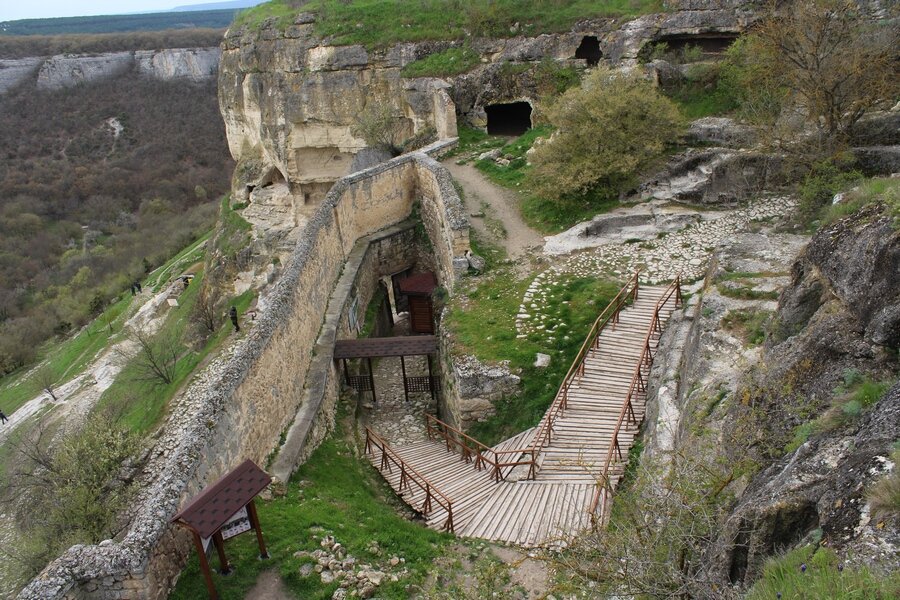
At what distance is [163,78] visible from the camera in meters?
77.2

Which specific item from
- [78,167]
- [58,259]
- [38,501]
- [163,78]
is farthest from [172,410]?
[163,78]

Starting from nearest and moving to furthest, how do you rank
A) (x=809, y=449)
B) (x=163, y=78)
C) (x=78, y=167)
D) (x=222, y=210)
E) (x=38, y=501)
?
(x=809, y=449), (x=38, y=501), (x=222, y=210), (x=78, y=167), (x=163, y=78)

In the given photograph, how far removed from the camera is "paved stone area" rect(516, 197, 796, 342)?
12.3 m

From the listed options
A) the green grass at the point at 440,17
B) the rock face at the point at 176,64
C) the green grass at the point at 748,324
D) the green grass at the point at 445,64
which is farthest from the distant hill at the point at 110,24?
the green grass at the point at 748,324

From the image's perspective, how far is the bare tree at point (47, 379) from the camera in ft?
82.1

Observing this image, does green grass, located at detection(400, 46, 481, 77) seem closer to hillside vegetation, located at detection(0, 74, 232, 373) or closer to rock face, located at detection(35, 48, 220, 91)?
hillside vegetation, located at detection(0, 74, 232, 373)

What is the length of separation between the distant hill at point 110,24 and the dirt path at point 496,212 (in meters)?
101

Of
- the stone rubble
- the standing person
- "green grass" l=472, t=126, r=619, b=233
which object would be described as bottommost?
the standing person

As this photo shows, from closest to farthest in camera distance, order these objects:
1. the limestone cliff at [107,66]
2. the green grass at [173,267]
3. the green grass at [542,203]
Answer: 1. the green grass at [542,203]
2. the green grass at [173,267]
3. the limestone cliff at [107,66]

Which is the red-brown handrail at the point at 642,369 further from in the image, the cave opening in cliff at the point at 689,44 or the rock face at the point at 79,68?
the rock face at the point at 79,68

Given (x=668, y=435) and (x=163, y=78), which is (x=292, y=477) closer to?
(x=668, y=435)

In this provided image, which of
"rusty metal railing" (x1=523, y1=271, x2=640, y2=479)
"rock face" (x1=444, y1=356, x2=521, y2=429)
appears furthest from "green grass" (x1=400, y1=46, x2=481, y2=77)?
"rock face" (x1=444, y1=356, x2=521, y2=429)

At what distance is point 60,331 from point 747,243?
37631mm

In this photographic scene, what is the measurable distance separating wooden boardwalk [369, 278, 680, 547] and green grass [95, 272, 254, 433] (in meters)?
8.30
